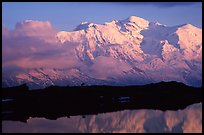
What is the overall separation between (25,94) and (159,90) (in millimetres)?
42554

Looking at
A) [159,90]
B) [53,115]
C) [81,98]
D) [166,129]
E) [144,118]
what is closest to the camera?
[166,129]

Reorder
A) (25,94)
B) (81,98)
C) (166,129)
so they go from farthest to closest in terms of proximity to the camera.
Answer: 1. (81,98)
2. (25,94)
3. (166,129)

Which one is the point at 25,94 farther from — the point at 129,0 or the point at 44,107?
the point at 129,0

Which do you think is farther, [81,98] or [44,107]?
[81,98]

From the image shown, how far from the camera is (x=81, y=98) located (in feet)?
222

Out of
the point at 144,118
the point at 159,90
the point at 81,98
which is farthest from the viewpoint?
the point at 159,90

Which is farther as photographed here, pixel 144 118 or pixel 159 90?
pixel 159 90

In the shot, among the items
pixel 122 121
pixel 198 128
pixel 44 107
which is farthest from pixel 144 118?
pixel 44 107

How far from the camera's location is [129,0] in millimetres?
28344

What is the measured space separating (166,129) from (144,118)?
11.7 m

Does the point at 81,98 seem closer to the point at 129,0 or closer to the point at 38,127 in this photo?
the point at 38,127

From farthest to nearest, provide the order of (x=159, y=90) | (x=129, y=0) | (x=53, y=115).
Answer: (x=159, y=90)
(x=53, y=115)
(x=129, y=0)

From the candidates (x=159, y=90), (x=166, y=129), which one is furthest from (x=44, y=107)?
(x=159, y=90)

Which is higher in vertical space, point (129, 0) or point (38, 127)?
point (129, 0)
